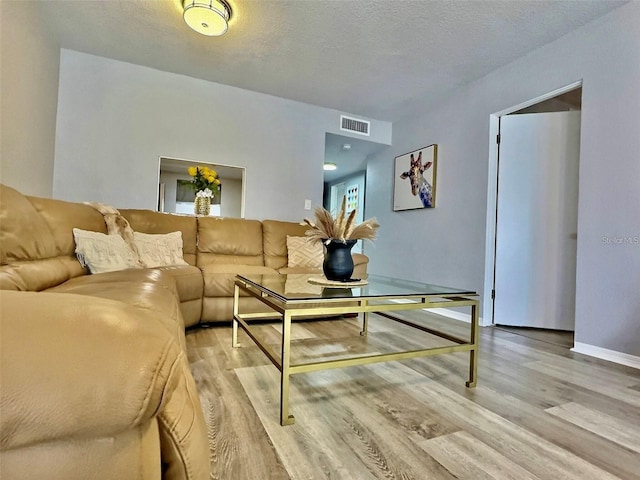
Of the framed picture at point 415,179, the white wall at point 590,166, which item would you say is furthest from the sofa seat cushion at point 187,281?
the framed picture at point 415,179

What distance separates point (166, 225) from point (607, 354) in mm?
3515

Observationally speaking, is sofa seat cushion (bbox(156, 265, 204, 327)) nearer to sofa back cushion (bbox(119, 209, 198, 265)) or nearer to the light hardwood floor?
the light hardwood floor

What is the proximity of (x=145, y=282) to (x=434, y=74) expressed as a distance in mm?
3214

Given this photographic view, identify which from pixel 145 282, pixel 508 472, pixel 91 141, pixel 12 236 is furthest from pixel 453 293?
pixel 91 141

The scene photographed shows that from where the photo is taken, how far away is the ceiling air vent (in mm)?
4316

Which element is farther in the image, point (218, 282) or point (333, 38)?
point (333, 38)

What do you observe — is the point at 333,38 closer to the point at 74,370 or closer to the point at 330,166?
the point at 74,370

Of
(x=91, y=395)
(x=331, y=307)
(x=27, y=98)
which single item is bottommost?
(x=331, y=307)

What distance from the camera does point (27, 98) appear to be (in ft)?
7.88

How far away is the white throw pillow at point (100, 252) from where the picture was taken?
1820mm

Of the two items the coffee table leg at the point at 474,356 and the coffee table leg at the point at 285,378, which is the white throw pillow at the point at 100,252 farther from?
the coffee table leg at the point at 474,356

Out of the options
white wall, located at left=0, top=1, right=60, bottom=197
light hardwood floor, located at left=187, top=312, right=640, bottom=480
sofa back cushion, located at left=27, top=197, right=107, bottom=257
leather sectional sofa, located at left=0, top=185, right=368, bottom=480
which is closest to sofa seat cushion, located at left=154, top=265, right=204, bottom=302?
light hardwood floor, located at left=187, top=312, right=640, bottom=480

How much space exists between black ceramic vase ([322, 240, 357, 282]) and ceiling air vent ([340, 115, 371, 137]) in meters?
2.90

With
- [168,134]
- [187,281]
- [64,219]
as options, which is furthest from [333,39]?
[64,219]
